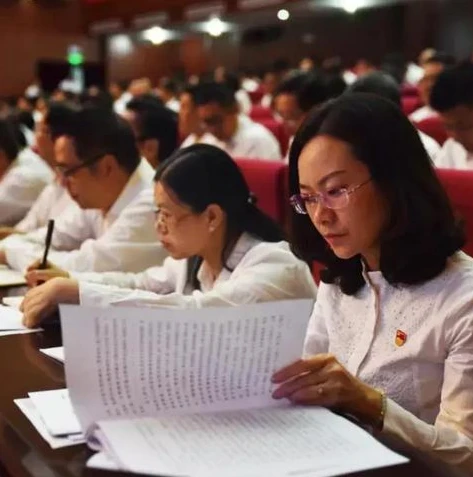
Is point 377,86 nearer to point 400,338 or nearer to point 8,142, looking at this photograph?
point 8,142

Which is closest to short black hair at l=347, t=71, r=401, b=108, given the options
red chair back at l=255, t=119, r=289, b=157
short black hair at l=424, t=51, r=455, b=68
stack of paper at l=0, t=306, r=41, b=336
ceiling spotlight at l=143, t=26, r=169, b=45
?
red chair back at l=255, t=119, r=289, b=157

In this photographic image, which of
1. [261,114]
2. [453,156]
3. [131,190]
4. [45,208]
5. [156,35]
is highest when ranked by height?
[156,35]

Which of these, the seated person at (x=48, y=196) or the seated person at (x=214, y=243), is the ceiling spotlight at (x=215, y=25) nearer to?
the seated person at (x=48, y=196)

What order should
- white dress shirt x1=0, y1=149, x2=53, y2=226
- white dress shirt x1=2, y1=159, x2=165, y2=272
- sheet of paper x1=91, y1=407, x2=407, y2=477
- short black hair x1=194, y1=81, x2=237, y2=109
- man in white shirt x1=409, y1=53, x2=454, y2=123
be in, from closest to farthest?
1. sheet of paper x1=91, y1=407, x2=407, y2=477
2. white dress shirt x1=2, y1=159, x2=165, y2=272
3. white dress shirt x1=0, y1=149, x2=53, y2=226
4. short black hair x1=194, y1=81, x2=237, y2=109
5. man in white shirt x1=409, y1=53, x2=454, y2=123

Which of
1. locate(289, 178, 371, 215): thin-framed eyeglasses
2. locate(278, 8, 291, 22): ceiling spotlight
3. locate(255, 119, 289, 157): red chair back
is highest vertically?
locate(278, 8, 291, 22): ceiling spotlight

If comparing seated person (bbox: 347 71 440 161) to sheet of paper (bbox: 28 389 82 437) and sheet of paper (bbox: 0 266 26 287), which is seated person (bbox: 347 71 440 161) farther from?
sheet of paper (bbox: 28 389 82 437)

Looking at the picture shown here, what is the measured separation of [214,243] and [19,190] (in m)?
1.87

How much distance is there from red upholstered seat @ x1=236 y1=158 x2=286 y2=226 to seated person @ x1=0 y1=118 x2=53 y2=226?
1350mm

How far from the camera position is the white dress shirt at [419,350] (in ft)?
3.55

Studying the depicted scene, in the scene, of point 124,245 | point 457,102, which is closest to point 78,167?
point 124,245

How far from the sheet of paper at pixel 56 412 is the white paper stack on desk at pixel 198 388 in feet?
0.15

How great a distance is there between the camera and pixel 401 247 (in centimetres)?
116

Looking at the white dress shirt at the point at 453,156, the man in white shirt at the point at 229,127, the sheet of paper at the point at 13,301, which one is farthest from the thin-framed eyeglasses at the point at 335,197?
the man in white shirt at the point at 229,127

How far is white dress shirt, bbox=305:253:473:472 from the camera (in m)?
1.08
